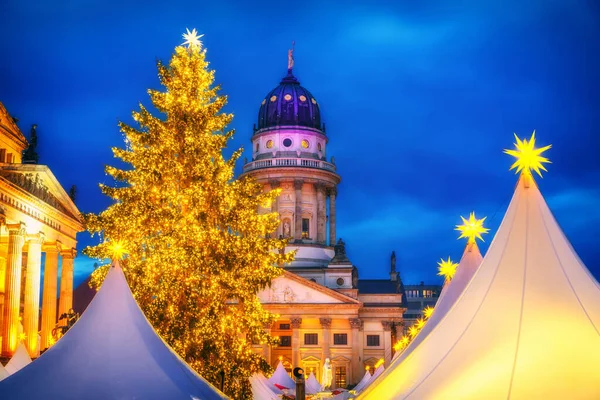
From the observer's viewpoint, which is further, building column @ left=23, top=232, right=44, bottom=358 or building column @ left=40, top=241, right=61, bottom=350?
building column @ left=40, top=241, right=61, bottom=350

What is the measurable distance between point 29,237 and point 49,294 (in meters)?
4.74

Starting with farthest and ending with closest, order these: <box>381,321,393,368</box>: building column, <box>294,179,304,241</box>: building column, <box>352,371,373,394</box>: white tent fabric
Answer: <box>294,179,304,241</box>: building column, <box>381,321,393,368</box>: building column, <box>352,371,373,394</box>: white tent fabric

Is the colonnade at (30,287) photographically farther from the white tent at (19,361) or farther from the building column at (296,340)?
the building column at (296,340)

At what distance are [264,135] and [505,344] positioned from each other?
73.9m

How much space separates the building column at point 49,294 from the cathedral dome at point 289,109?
45.3 metres

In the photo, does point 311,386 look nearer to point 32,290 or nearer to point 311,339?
point 32,290

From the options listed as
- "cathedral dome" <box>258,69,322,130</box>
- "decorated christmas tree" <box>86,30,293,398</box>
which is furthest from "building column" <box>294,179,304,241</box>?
"decorated christmas tree" <box>86,30,293,398</box>

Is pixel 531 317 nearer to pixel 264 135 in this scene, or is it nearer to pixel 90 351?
pixel 90 351

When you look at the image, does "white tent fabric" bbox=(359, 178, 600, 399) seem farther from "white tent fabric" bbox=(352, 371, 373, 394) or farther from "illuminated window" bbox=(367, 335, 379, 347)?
"illuminated window" bbox=(367, 335, 379, 347)

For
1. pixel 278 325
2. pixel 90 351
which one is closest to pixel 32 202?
pixel 90 351

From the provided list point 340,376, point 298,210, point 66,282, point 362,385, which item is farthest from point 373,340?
point 66,282

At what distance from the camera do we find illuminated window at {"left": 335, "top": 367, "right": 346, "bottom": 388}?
77131 mm

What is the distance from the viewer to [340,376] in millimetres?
77312

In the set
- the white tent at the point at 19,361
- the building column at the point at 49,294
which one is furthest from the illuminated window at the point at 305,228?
the white tent at the point at 19,361
